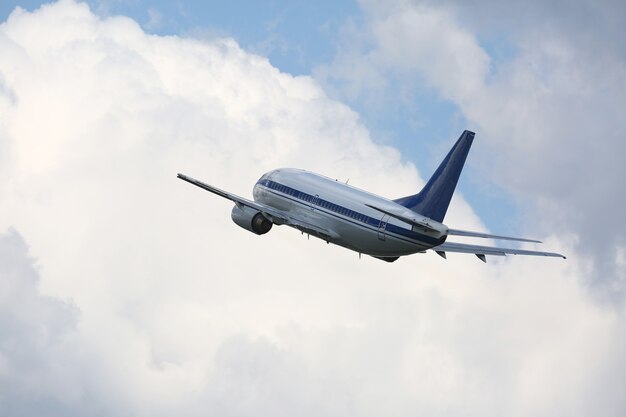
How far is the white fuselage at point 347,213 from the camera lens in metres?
139

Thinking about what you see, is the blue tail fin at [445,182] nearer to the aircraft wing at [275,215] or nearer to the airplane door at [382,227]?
the airplane door at [382,227]

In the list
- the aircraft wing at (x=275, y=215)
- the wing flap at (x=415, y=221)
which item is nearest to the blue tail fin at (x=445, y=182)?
the wing flap at (x=415, y=221)

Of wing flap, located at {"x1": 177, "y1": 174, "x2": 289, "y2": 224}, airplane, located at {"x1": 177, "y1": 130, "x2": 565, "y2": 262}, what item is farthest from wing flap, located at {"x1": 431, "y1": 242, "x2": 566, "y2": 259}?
wing flap, located at {"x1": 177, "y1": 174, "x2": 289, "y2": 224}

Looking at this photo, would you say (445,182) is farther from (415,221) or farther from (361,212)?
(361,212)

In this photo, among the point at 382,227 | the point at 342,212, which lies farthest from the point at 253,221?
the point at 382,227

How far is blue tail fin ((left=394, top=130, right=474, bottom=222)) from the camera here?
139 m

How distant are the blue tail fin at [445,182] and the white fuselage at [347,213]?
1299 millimetres

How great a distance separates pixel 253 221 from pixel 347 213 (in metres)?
9.16

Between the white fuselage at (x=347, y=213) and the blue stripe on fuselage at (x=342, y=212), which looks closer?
the blue stripe on fuselage at (x=342, y=212)

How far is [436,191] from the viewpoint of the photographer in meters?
139

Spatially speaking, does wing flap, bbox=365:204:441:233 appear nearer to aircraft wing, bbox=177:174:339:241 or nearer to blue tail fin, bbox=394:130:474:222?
blue tail fin, bbox=394:130:474:222

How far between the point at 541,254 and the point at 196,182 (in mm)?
27407

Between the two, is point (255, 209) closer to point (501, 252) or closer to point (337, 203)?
point (337, 203)

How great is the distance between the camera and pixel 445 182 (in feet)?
455
